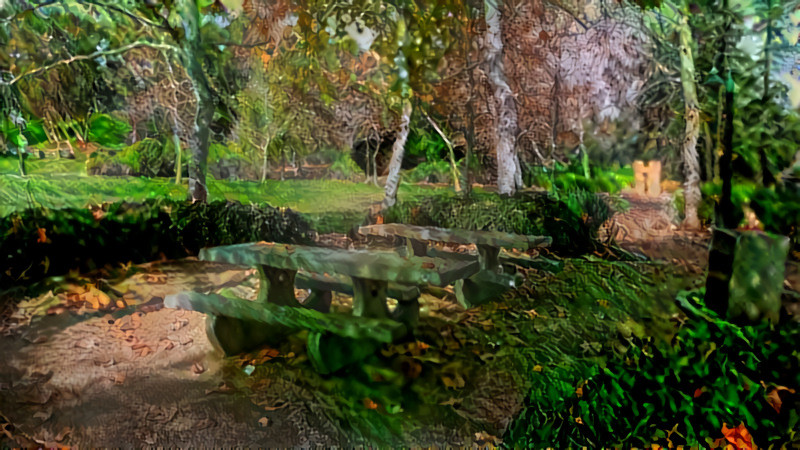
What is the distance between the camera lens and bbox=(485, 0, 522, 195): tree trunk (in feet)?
31.0

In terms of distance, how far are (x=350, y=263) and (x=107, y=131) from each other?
22812mm

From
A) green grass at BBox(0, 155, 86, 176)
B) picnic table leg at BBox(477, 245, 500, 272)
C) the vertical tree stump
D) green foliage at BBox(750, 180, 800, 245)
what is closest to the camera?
green foliage at BBox(750, 180, 800, 245)

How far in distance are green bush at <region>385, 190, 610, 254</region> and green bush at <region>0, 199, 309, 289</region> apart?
2661 millimetres

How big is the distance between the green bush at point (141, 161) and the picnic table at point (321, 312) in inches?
821

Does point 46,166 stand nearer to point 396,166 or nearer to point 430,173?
point 396,166

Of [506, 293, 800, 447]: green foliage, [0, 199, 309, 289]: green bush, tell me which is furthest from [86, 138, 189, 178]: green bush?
[506, 293, 800, 447]: green foliage

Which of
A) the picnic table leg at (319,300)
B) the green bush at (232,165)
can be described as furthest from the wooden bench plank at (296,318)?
the green bush at (232,165)

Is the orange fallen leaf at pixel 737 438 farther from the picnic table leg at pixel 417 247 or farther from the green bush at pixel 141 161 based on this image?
the green bush at pixel 141 161

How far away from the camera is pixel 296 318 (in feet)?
11.5

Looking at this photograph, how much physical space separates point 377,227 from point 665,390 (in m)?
5.01

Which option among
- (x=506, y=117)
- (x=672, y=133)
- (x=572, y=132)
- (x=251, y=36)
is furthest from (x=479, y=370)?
(x=572, y=132)

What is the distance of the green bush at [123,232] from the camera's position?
16.7ft

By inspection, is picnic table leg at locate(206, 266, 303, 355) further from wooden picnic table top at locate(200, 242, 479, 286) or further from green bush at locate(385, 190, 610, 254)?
green bush at locate(385, 190, 610, 254)

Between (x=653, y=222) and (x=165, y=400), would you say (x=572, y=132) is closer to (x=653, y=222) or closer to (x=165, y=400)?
(x=653, y=222)
